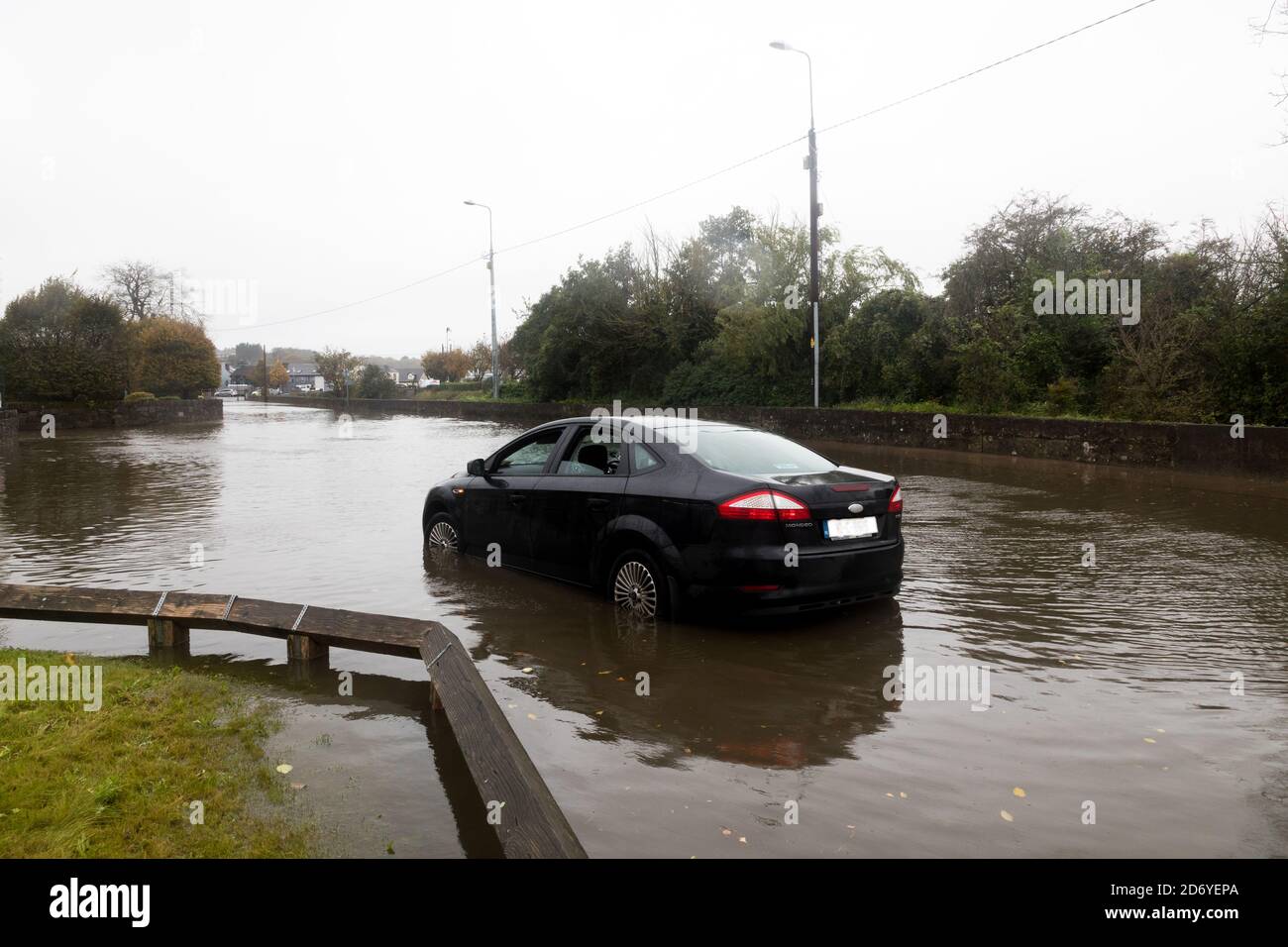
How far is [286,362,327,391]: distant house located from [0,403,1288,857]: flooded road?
162 m

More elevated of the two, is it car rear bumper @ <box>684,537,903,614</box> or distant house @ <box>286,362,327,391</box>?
distant house @ <box>286,362,327,391</box>

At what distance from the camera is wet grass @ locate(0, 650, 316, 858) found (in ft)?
11.5

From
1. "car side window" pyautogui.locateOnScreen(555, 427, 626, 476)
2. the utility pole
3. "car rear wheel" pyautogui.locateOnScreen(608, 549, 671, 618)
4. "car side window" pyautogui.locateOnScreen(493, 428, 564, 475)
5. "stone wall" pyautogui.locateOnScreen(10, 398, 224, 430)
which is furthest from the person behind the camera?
"stone wall" pyautogui.locateOnScreen(10, 398, 224, 430)

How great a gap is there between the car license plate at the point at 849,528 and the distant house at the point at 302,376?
540ft

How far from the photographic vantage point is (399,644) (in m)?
5.38

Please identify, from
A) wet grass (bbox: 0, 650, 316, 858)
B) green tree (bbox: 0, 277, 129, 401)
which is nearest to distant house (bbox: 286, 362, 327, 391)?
green tree (bbox: 0, 277, 129, 401)

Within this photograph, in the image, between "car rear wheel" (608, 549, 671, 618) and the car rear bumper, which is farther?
"car rear wheel" (608, 549, 671, 618)

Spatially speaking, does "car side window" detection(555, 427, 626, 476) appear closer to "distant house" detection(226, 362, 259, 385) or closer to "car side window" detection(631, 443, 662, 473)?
"car side window" detection(631, 443, 662, 473)

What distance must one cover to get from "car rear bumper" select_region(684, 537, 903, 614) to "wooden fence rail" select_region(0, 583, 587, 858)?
1.80m

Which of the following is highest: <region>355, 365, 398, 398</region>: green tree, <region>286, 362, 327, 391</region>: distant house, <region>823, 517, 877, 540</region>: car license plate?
<region>286, 362, 327, 391</region>: distant house

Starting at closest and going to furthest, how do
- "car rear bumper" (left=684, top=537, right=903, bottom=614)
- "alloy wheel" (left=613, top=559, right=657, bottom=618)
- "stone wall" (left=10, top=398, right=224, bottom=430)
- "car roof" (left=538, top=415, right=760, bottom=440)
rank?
1. "car rear bumper" (left=684, top=537, right=903, bottom=614)
2. "alloy wheel" (left=613, top=559, right=657, bottom=618)
3. "car roof" (left=538, top=415, right=760, bottom=440)
4. "stone wall" (left=10, top=398, right=224, bottom=430)

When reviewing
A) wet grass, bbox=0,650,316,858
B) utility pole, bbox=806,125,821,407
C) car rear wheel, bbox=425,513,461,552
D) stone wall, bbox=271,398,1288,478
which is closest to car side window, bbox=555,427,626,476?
car rear wheel, bbox=425,513,461,552
